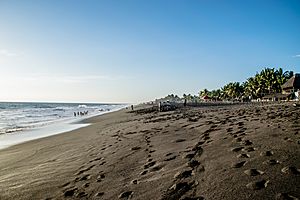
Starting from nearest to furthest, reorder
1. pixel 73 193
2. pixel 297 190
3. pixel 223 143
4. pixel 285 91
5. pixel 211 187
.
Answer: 1. pixel 297 190
2. pixel 211 187
3. pixel 73 193
4. pixel 223 143
5. pixel 285 91

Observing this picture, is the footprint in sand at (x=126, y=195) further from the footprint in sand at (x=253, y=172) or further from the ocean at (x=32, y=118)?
the ocean at (x=32, y=118)

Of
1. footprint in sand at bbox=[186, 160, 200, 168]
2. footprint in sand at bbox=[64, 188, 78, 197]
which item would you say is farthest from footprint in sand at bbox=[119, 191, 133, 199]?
footprint in sand at bbox=[186, 160, 200, 168]

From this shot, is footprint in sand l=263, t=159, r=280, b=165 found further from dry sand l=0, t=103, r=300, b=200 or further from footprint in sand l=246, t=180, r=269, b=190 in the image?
footprint in sand l=246, t=180, r=269, b=190

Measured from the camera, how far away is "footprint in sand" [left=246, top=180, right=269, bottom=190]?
3330 millimetres

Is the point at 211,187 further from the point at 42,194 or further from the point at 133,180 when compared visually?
the point at 42,194

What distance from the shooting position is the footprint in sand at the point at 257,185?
333 centimetres

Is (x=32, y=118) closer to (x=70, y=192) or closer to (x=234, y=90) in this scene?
(x=70, y=192)

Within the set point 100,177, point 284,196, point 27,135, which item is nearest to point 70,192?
point 100,177

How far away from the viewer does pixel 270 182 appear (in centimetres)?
341

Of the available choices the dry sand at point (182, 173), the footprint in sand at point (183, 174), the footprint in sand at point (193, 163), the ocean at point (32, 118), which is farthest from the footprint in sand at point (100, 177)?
the ocean at point (32, 118)

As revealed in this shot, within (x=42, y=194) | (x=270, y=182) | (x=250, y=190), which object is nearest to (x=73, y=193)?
(x=42, y=194)

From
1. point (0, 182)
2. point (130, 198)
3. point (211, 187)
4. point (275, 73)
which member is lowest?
point (0, 182)

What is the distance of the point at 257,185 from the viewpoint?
11.1ft

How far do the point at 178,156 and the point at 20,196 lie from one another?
3585 millimetres
